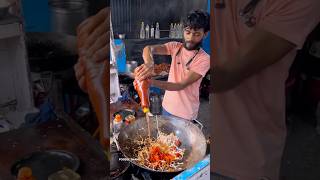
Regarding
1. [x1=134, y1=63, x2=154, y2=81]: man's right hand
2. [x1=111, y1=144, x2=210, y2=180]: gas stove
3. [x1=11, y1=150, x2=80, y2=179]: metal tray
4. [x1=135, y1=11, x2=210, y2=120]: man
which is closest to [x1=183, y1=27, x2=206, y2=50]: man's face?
[x1=135, y1=11, x2=210, y2=120]: man

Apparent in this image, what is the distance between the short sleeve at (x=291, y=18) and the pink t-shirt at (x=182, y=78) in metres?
0.20

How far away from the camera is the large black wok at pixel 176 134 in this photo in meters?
0.96

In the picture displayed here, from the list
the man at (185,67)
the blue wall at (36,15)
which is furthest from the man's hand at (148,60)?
the blue wall at (36,15)

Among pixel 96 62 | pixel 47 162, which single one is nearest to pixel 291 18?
pixel 96 62

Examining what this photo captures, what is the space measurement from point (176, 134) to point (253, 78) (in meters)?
0.29

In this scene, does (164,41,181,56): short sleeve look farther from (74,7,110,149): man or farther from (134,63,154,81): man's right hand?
(74,7,110,149): man

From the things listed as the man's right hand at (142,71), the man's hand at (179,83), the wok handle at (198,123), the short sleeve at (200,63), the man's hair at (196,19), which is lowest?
the wok handle at (198,123)

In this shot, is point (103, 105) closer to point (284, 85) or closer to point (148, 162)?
point (148, 162)

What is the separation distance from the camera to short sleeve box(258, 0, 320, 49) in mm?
886

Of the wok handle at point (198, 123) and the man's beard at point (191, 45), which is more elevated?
the man's beard at point (191, 45)

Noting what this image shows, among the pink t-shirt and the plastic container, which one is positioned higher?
Answer: the pink t-shirt

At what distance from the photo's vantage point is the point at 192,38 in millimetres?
909

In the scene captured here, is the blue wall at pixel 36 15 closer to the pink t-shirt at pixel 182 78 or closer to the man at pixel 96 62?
the man at pixel 96 62

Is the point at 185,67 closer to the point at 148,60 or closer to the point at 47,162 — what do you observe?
the point at 148,60
